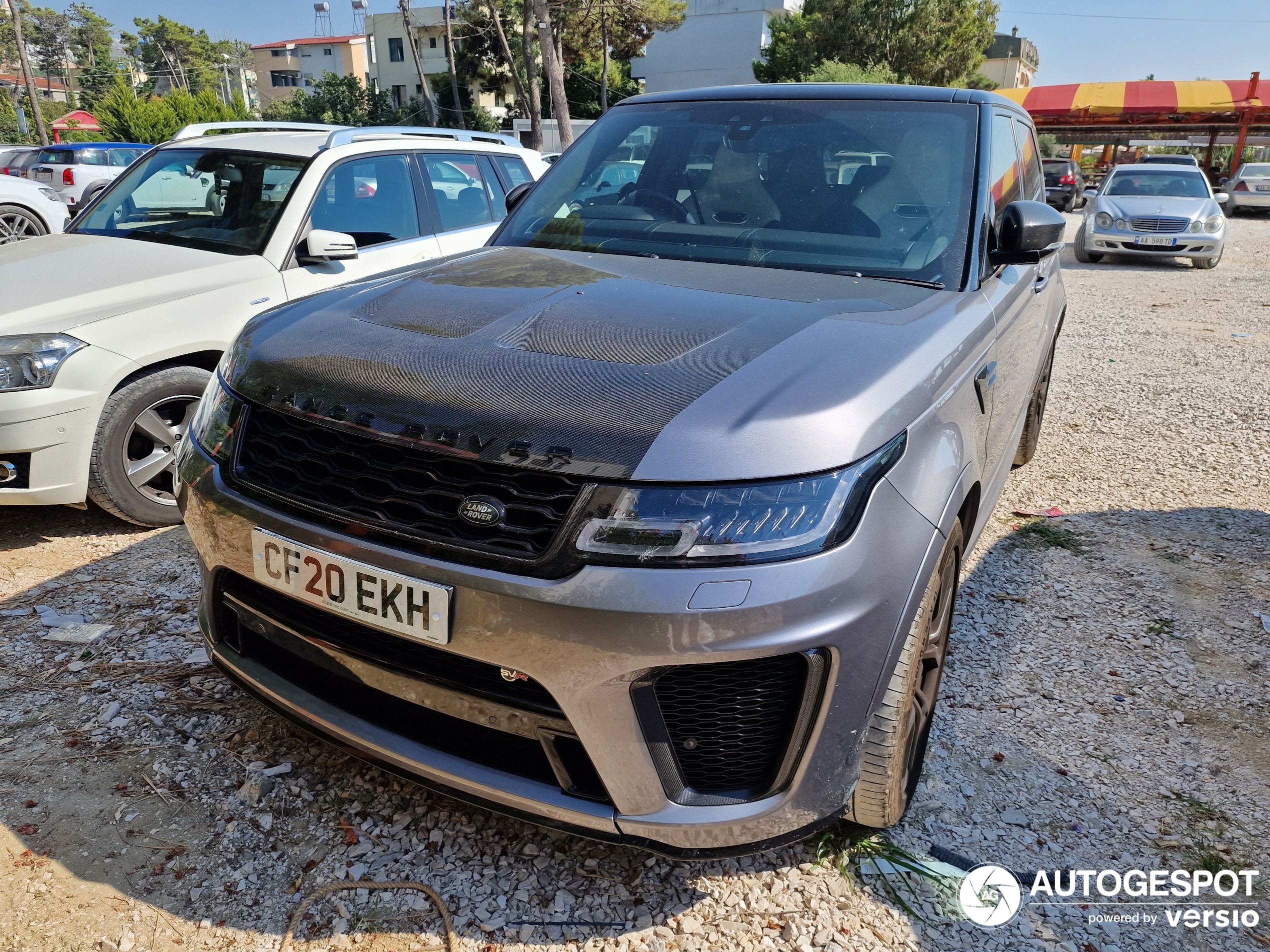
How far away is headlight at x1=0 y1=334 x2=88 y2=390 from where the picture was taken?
343cm

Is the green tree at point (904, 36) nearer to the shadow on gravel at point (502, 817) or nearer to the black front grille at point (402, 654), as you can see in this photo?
the shadow on gravel at point (502, 817)

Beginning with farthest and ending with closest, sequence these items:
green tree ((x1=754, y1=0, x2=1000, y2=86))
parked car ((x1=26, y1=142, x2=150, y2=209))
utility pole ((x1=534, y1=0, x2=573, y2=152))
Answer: green tree ((x1=754, y1=0, x2=1000, y2=86)) → utility pole ((x1=534, y1=0, x2=573, y2=152)) → parked car ((x1=26, y1=142, x2=150, y2=209))

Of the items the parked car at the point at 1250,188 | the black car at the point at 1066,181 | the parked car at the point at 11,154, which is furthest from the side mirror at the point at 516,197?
the parked car at the point at 1250,188

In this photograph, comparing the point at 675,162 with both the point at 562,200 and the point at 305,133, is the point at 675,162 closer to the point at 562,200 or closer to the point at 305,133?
the point at 562,200

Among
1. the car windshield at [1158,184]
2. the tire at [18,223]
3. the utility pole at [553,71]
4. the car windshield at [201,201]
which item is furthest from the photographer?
the utility pole at [553,71]

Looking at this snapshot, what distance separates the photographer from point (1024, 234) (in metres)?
2.66

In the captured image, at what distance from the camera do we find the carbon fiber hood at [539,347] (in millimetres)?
1712

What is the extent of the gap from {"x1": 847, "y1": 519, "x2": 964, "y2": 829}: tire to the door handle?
1.19 ft

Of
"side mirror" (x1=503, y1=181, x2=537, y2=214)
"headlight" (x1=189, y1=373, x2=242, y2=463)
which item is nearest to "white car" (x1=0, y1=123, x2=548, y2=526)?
"side mirror" (x1=503, y1=181, x2=537, y2=214)

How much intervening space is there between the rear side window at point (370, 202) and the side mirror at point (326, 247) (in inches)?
11.1

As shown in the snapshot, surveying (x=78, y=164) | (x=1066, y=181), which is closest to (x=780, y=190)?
(x=78, y=164)

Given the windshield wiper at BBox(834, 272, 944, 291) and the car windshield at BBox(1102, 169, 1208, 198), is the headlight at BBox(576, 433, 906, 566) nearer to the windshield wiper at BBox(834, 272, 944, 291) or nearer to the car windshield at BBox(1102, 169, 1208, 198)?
the windshield wiper at BBox(834, 272, 944, 291)

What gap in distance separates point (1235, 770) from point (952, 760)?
79cm

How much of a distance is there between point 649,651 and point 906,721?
667 mm
